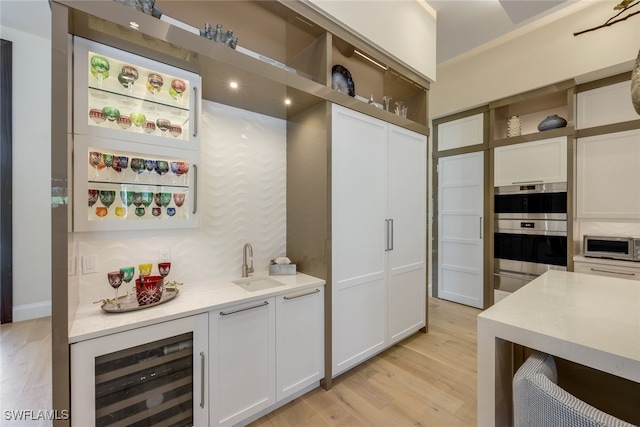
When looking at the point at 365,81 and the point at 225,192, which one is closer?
the point at 225,192

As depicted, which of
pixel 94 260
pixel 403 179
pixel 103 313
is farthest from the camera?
pixel 403 179

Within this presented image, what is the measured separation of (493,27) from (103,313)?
4168 millimetres

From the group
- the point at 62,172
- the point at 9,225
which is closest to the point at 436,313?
the point at 62,172

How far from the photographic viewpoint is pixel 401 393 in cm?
207

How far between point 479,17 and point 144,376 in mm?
4019

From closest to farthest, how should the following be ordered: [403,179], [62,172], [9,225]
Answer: [62,172]
[403,179]
[9,225]

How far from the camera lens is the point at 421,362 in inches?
98.0

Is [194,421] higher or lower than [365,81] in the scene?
lower

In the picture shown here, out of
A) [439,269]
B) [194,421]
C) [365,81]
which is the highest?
[365,81]

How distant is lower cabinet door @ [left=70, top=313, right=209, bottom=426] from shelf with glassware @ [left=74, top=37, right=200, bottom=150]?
3.52 feet

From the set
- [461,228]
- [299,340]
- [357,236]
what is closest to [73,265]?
[299,340]

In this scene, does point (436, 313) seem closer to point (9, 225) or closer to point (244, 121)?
point (244, 121)

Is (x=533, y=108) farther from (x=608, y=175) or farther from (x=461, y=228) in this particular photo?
(x=461, y=228)

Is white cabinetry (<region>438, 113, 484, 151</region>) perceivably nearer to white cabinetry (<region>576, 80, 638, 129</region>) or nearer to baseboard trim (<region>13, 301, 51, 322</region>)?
white cabinetry (<region>576, 80, 638, 129</region>)
